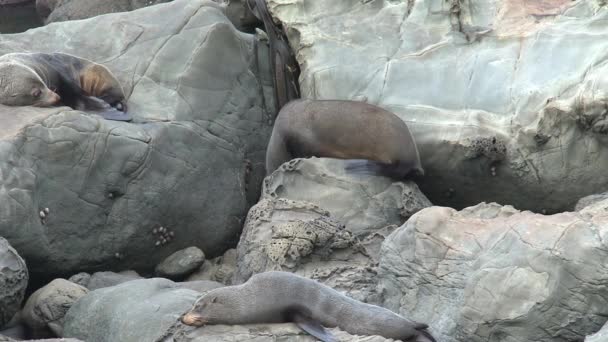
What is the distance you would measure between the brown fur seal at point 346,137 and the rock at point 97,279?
162cm

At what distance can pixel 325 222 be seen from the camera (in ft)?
26.9

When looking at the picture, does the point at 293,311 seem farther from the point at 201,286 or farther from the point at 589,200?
the point at 589,200

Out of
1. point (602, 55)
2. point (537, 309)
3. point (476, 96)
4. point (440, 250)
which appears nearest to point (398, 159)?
point (476, 96)

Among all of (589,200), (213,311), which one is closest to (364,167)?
(589,200)

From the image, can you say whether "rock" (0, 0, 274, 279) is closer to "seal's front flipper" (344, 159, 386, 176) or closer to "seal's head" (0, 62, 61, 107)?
"seal's head" (0, 62, 61, 107)

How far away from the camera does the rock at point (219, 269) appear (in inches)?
372

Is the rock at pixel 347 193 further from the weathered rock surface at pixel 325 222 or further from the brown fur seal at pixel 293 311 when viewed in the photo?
the brown fur seal at pixel 293 311

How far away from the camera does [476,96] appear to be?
967 cm

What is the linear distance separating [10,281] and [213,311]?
2.14m

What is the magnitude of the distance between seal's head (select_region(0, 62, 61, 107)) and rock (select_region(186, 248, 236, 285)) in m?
1.86

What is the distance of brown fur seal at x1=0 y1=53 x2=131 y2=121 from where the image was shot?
962cm

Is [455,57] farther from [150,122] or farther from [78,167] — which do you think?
[78,167]

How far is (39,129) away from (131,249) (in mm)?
1288

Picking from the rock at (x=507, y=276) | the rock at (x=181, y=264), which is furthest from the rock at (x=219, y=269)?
the rock at (x=507, y=276)
